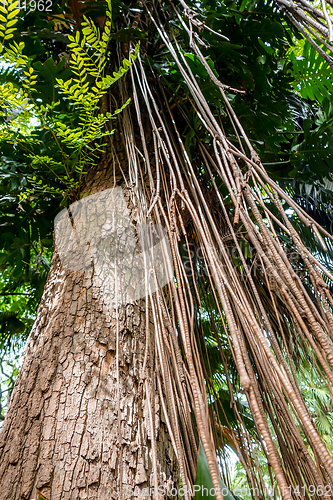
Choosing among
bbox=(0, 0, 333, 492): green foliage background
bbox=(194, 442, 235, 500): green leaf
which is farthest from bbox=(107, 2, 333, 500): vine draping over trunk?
bbox=(0, 0, 333, 492): green foliage background

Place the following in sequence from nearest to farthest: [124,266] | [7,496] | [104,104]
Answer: [7,496] → [124,266] → [104,104]

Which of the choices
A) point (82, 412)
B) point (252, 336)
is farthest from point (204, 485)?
point (82, 412)

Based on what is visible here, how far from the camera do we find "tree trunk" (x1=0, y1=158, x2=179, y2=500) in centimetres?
46

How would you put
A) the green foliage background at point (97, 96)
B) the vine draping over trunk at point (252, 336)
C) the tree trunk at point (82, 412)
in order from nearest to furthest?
the vine draping over trunk at point (252, 336)
the tree trunk at point (82, 412)
the green foliage background at point (97, 96)

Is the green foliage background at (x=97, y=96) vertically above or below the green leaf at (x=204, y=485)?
above

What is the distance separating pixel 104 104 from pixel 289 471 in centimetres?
116

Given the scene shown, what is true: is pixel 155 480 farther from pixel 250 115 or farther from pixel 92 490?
pixel 250 115

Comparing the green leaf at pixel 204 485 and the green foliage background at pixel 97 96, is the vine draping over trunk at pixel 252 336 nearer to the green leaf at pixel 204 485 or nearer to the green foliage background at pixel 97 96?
the green leaf at pixel 204 485

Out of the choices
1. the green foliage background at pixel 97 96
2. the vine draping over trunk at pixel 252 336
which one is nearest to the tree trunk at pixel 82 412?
the vine draping over trunk at pixel 252 336

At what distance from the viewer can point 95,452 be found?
48cm

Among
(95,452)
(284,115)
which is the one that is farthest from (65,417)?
(284,115)

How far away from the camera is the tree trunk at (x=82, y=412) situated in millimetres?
458

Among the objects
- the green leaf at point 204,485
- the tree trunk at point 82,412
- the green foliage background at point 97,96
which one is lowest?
the tree trunk at point 82,412

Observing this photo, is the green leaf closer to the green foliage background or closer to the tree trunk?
the tree trunk
